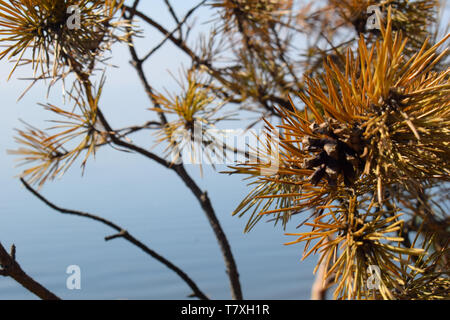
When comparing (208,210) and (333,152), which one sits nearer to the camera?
(333,152)

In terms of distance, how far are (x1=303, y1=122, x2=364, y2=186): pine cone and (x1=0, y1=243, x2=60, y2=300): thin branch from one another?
279 mm

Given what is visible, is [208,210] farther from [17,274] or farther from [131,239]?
[17,274]

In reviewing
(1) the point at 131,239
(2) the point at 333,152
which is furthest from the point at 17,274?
(2) the point at 333,152

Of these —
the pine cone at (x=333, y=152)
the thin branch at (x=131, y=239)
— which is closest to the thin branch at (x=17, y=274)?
the thin branch at (x=131, y=239)

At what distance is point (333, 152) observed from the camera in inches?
9.6

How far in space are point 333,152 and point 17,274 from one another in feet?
1.00

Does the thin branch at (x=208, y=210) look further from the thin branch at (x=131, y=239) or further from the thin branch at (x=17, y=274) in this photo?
the thin branch at (x=17, y=274)

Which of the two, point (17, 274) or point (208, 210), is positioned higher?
point (208, 210)

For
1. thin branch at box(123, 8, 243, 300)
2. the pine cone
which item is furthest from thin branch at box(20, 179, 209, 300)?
the pine cone

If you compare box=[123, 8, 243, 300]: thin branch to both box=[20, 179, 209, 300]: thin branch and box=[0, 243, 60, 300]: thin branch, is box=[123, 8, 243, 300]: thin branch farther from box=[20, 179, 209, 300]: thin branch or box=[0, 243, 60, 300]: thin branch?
box=[0, 243, 60, 300]: thin branch

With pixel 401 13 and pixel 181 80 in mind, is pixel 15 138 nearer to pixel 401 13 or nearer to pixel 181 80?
pixel 181 80
